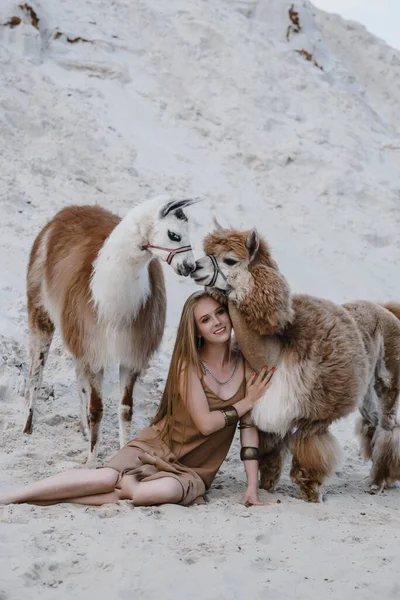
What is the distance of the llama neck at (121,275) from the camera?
435cm

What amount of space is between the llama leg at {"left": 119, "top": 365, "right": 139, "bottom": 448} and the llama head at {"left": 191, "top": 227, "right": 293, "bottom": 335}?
1142mm

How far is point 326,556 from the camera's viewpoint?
2.97m

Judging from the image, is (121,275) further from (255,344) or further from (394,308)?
(394,308)

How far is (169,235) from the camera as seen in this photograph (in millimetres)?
4266

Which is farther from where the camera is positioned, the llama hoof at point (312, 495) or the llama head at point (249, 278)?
the llama hoof at point (312, 495)

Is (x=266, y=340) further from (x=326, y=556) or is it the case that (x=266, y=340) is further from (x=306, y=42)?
(x=306, y=42)

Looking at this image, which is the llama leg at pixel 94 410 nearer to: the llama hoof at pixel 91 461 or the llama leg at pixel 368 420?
the llama hoof at pixel 91 461

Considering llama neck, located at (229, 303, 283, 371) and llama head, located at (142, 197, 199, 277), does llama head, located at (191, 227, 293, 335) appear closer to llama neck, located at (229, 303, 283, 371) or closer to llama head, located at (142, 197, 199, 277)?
llama neck, located at (229, 303, 283, 371)

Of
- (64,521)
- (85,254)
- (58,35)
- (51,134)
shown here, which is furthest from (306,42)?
(64,521)

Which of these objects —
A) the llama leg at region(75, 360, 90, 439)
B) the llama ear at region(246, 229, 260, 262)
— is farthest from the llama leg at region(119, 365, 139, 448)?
the llama ear at region(246, 229, 260, 262)

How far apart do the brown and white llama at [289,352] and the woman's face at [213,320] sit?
6 cm

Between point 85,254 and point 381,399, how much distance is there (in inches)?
76.6

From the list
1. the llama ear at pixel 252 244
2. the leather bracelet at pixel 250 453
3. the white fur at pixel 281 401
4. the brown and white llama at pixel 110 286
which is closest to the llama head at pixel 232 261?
the llama ear at pixel 252 244

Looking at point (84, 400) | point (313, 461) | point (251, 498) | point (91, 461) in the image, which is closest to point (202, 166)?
point (84, 400)
